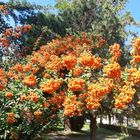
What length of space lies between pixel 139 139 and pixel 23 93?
15.2 meters

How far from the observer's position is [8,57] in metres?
16.3

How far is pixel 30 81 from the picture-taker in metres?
13.0

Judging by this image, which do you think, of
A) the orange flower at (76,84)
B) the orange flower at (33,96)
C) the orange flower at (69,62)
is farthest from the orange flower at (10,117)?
the orange flower at (69,62)

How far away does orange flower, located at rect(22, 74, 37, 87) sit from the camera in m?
13.0

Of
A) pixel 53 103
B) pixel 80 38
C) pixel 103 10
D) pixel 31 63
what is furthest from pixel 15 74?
pixel 103 10

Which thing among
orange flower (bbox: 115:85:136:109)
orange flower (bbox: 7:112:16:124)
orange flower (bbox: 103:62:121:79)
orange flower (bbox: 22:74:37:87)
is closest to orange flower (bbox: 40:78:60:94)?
orange flower (bbox: 22:74:37:87)

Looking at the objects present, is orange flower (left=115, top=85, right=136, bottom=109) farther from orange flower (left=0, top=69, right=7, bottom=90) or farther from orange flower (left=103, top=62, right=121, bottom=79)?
orange flower (left=0, top=69, right=7, bottom=90)

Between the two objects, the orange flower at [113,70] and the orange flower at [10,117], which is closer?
the orange flower at [113,70]

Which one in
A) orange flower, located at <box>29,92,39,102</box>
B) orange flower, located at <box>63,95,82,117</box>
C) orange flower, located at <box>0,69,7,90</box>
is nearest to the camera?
orange flower, located at <box>63,95,82,117</box>

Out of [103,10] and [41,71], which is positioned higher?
[103,10]

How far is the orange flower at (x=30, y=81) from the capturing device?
1302 centimetres

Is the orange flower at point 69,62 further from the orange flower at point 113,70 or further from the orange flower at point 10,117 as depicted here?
the orange flower at point 10,117

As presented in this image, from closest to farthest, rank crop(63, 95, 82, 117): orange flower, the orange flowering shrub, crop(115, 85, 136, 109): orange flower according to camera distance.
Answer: crop(115, 85, 136, 109): orange flower
crop(63, 95, 82, 117): orange flower
the orange flowering shrub

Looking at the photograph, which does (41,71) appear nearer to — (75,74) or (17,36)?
(75,74)
